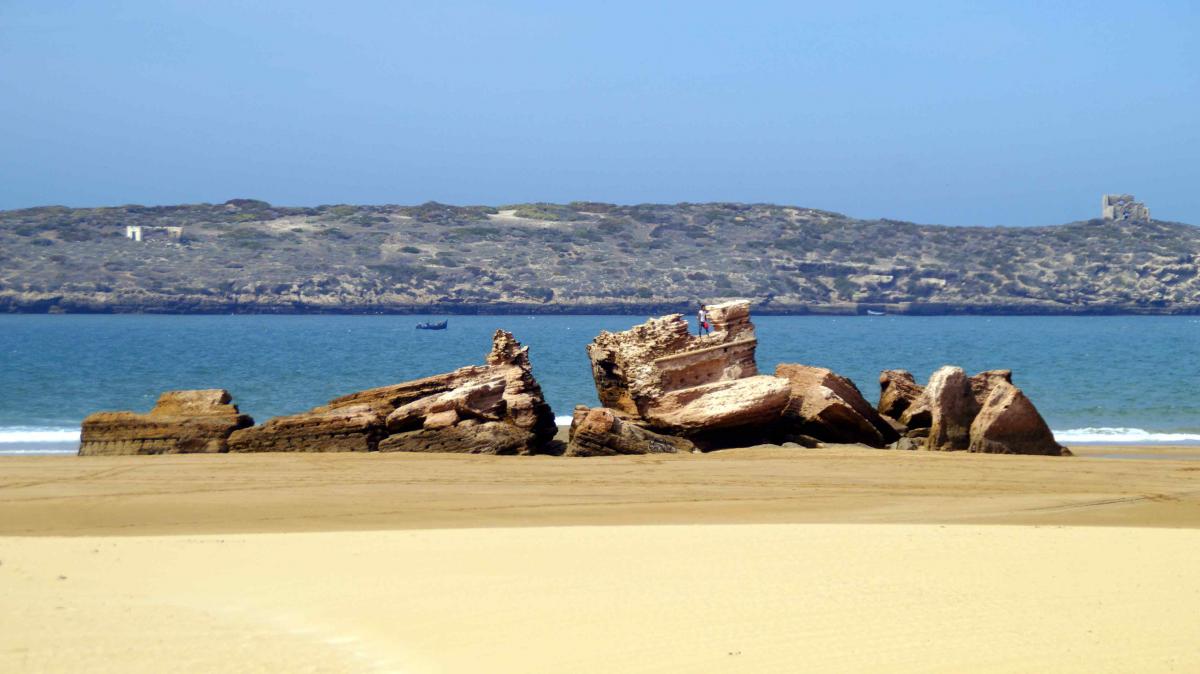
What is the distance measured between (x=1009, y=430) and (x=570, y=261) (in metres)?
116

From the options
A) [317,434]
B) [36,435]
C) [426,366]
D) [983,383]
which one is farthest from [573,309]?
[317,434]

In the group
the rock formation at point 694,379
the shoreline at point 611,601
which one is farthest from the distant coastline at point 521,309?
the shoreline at point 611,601

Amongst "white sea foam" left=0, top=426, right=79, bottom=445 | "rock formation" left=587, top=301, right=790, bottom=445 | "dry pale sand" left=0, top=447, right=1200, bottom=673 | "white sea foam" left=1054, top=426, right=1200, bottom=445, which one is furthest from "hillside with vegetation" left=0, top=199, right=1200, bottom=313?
"dry pale sand" left=0, top=447, right=1200, bottom=673

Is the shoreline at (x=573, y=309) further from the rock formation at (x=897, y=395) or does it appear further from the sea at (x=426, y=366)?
the rock formation at (x=897, y=395)

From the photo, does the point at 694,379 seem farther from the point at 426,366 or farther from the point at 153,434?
the point at 426,366

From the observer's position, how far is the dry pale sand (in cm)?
720

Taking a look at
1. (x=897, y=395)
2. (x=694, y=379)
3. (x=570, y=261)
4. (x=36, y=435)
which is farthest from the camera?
(x=570, y=261)

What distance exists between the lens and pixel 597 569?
9375 mm

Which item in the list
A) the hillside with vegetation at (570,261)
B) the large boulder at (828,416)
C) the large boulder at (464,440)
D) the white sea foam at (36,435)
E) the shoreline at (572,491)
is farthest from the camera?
the hillside with vegetation at (570,261)

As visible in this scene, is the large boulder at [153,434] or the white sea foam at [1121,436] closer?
the large boulder at [153,434]

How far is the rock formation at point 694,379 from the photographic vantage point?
56.9ft

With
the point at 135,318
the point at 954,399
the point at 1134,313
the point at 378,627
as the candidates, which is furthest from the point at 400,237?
the point at 378,627

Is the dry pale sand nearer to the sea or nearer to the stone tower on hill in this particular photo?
the sea

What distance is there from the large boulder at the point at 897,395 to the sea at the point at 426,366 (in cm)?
401
